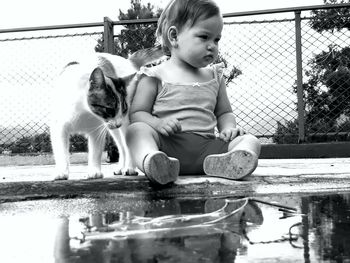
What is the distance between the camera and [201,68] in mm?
2201

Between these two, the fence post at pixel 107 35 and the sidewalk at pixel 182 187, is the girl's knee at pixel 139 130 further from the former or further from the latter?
the fence post at pixel 107 35

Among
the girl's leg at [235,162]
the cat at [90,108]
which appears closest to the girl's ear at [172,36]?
the cat at [90,108]

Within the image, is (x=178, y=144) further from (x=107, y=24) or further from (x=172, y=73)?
(x=107, y=24)

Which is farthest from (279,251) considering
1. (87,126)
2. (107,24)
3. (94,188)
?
(107,24)

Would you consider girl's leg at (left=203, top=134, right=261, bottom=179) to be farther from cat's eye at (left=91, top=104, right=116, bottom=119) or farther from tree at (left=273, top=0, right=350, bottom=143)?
tree at (left=273, top=0, right=350, bottom=143)

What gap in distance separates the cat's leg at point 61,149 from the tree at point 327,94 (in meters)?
2.62

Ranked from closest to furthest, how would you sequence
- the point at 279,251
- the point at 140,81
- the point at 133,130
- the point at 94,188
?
the point at 279,251, the point at 94,188, the point at 133,130, the point at 140,81

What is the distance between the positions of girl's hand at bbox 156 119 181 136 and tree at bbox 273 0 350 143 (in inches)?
103

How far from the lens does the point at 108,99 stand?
2152 mm

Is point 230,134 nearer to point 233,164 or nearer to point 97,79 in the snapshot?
point 233,164

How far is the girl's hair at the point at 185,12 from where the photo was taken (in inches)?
78.1

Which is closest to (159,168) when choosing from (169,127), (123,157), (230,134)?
(169,127)

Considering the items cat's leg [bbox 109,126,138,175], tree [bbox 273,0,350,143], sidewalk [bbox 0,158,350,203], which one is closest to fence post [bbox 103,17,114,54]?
tree [bbox 273,0,350,143]

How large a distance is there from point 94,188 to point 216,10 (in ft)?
2.77
